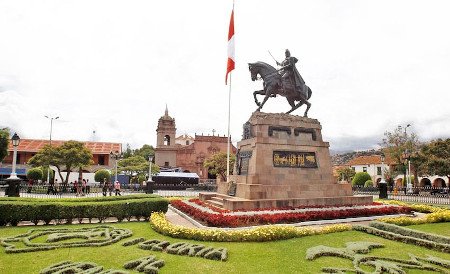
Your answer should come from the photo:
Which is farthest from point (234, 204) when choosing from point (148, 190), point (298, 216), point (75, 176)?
point (75, 176)

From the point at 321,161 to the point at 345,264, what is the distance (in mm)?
9686

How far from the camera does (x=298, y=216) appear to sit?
12.1 meters

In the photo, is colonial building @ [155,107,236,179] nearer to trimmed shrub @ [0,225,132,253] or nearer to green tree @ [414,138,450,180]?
green tree @ [414,138,450,180]

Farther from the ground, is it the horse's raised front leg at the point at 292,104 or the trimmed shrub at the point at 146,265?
the horse's raised front leg at the point at 292,104

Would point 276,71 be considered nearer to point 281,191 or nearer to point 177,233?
point 281,191

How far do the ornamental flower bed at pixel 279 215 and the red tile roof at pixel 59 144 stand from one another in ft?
139

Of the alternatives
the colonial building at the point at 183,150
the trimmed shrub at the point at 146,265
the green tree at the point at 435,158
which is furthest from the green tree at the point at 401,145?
the trimmed shrub at the point at 146,265

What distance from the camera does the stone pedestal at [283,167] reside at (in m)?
14.5

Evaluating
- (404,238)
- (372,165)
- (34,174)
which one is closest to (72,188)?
(34,174)

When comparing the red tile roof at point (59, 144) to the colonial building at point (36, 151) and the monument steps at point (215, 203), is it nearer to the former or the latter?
the colonial building at point (36, 151)

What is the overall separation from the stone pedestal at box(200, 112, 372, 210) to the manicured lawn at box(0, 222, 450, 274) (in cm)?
480

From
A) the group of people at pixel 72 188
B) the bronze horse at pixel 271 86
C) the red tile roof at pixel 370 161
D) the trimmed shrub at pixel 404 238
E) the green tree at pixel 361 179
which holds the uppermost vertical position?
the bronze horse at pixel 271 86

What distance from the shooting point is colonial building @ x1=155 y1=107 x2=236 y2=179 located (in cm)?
5894

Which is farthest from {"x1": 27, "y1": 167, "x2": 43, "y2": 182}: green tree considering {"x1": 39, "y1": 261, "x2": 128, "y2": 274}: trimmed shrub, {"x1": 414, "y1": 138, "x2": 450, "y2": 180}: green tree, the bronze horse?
{"x1": 414, "y1": 138, "x2": 450, "y2": 180}: green tree
